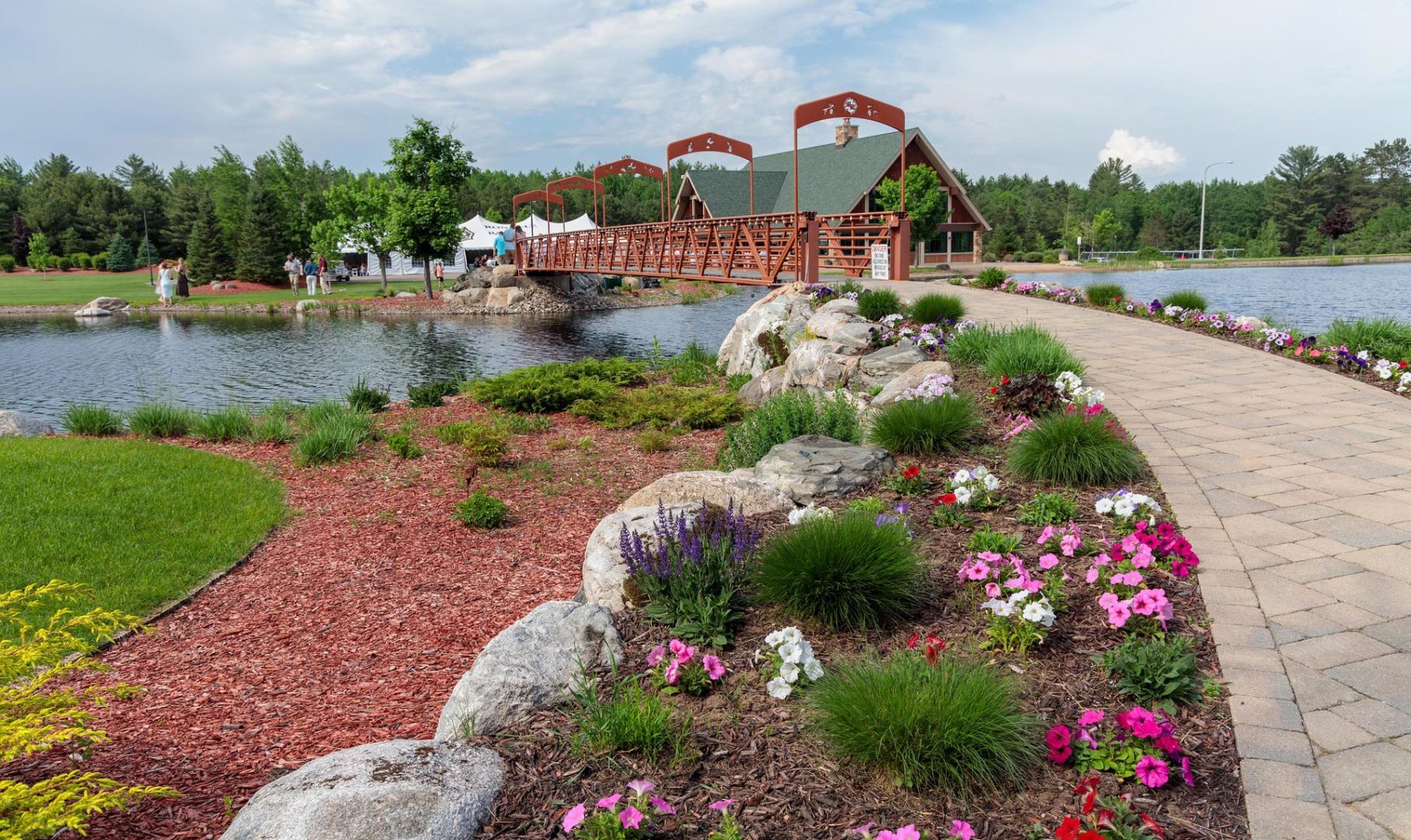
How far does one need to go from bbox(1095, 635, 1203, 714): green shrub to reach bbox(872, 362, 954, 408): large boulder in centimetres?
412

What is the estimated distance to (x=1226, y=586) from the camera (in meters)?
3.77

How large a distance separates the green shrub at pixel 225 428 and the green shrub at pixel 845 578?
27.7 feet

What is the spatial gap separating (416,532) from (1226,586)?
5256 millimetres

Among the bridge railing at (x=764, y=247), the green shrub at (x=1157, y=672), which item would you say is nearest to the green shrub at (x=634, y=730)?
the green shrub at (x=1157, y=672)

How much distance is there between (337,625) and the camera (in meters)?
5.14

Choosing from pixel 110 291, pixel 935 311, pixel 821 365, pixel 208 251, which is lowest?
pixel 821 365

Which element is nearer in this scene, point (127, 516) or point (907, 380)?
point (127, 516)

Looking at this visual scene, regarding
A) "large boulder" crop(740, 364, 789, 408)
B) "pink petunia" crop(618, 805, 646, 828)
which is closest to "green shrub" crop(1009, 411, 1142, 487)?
"pink petunia" crop(618, 805, 646, 828)

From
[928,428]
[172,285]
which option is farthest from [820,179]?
[928,428]

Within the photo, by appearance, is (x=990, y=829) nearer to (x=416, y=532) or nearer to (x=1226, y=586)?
(x=1226, y=586)

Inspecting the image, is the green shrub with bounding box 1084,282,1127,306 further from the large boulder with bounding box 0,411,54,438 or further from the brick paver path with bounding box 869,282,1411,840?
the large boulder with bounding box 0,411,54,438

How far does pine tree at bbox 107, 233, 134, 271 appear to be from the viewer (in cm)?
5266

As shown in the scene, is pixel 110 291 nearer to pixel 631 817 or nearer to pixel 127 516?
pixel 127 516

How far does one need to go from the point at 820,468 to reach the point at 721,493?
2.28ft
